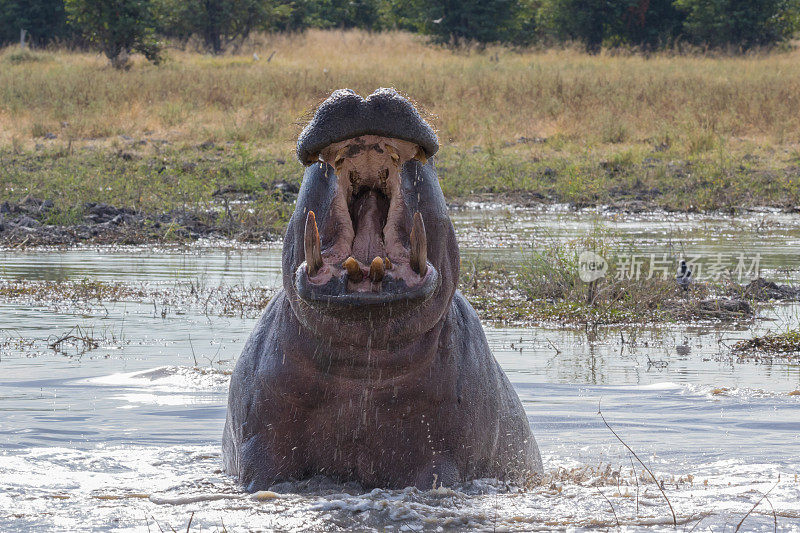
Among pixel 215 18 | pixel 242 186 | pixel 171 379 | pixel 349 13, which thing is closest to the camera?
pixel 171 379

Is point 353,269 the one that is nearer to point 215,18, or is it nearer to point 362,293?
point 362,293

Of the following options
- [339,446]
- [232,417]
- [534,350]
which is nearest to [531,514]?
[339,446]

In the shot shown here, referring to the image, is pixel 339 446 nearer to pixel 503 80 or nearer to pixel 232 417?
pixel 232 417

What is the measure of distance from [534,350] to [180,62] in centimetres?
2292

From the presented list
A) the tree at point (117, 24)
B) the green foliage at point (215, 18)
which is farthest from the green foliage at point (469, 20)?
the tree at point (117, 24)

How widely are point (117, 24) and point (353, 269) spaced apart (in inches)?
939

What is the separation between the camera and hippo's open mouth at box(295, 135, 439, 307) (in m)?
3.00

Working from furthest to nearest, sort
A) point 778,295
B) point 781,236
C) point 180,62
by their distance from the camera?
1. point 180,62
2. point 781,236
3. point 778,295

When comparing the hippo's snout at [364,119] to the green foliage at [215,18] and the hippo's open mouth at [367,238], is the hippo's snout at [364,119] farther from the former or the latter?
the green foliage at [215,18]

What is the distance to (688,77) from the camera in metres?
22.0

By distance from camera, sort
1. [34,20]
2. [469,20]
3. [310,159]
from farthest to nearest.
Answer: [34,20] → [469,20] → [310,159]

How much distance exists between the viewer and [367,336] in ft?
10.3

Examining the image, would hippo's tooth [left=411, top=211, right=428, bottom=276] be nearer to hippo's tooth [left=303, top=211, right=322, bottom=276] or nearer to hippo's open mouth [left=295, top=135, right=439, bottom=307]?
hippo's open mouth [left=295, top=135, right=439, bottom=307]

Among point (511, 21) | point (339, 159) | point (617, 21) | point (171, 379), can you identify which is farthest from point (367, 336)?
point (617, 21)
